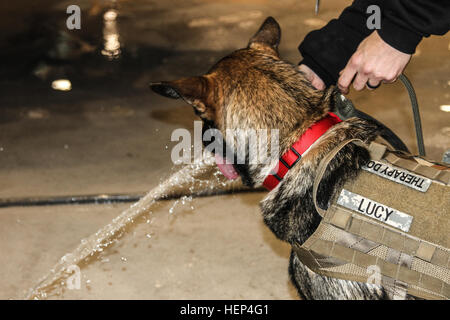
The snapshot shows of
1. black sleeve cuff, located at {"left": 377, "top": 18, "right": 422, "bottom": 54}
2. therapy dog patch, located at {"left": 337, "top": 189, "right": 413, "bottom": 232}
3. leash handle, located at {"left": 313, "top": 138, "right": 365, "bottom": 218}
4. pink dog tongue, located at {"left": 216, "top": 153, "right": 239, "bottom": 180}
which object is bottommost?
pink dog tongue, located at {"left": 216, "top": 153, "right": 239, "bottom": 180}

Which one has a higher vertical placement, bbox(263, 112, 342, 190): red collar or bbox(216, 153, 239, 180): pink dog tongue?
bbox(263, 112, 342, 190): red collar

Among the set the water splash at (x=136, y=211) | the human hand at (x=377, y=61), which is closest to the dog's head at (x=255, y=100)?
the human hand at (x=377, y=61)

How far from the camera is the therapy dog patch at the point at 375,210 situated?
1.74 m

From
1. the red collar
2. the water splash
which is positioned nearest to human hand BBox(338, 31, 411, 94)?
the red collar

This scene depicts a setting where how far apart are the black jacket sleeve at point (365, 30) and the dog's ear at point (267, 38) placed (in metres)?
0.24

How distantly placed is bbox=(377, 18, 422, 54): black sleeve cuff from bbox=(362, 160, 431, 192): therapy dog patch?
0.50 meters

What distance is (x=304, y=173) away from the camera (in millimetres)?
1934

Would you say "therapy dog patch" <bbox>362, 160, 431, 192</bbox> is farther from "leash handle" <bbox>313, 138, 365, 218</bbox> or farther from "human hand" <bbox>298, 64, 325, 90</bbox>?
"human hand" <bbox>298, 64, 325, 90</bbox>

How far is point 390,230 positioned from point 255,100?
0.68 metres

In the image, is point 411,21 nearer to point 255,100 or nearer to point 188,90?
point 255,100

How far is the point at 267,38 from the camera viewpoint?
91.1 inches

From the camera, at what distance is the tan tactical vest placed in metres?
1.72

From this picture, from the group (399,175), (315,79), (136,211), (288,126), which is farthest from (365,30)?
(136,211)
